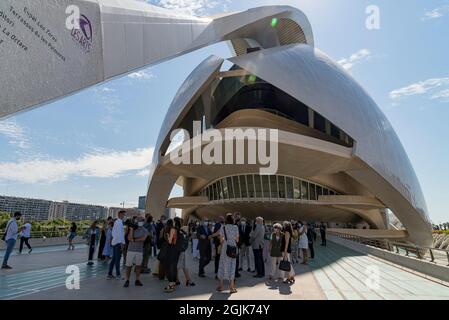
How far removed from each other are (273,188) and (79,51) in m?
21.3

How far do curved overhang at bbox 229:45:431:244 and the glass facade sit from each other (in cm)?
404

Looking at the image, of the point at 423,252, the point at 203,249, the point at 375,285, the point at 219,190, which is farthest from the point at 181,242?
the point at 219,190

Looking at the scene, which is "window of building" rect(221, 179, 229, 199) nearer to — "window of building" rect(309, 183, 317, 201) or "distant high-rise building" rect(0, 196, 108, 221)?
"window of building" rect(309, 183, 317, 201)

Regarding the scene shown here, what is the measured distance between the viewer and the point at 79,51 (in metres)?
4.36

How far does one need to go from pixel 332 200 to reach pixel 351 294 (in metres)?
20.0

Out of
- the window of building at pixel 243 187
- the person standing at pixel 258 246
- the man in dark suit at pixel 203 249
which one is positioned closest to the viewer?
the man in dark suit at pixel 203 249

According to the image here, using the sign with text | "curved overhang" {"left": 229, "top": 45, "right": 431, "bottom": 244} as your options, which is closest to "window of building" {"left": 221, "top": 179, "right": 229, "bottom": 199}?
"curved overhang" {"left": 229, "top": 45, "right": 431, "bottom": 244}

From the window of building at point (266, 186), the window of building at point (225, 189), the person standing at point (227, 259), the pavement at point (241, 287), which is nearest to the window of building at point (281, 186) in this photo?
the window of building at point (266, 186)

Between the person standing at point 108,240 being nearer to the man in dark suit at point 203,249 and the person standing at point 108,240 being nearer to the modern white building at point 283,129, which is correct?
the man in dark suit at point 203,249

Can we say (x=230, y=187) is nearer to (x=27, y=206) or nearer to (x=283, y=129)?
(x=283, y=129)
